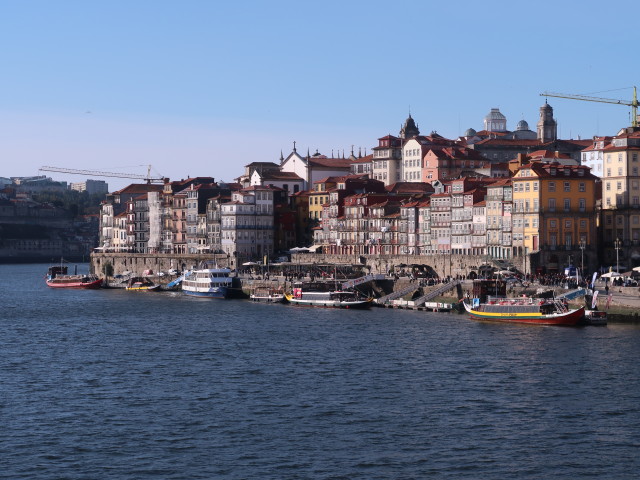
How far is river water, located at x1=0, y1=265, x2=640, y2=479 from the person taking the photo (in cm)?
4809

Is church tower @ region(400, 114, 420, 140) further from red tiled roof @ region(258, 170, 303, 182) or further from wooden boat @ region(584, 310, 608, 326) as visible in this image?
wooden boat @ region(584, 310, 608, 326)

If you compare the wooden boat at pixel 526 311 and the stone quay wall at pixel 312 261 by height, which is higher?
the stone quay wall at pixel 312 261

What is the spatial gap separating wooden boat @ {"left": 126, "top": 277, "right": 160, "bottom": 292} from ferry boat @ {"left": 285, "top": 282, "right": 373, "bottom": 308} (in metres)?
35.4

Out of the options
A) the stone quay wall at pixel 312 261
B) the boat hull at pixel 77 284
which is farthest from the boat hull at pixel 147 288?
the boat hull at pixel 77 284

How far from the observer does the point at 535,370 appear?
6881 cm

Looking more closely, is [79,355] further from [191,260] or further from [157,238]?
[157,238]

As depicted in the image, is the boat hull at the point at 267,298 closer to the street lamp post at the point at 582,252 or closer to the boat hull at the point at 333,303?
the boat hull at the point at 333,303

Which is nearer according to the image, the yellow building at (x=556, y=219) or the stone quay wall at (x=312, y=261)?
the yellow building at (x=556, y=219)

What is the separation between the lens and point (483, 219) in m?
131

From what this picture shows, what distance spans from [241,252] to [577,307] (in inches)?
2929

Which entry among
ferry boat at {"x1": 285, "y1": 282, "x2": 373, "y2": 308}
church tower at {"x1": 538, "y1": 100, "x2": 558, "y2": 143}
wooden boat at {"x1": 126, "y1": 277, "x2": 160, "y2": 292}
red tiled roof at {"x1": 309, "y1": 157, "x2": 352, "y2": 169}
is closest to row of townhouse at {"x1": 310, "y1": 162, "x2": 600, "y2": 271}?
ferry boat at {"x1": 285, "y1": 282, "x2": 373, "y2": 308}

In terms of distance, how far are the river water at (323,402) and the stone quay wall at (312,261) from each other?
2915 centimetres

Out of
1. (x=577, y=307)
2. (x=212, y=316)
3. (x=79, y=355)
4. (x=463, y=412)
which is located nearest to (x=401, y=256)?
(x=212, y=316)

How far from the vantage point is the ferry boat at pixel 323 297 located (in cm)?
11650
